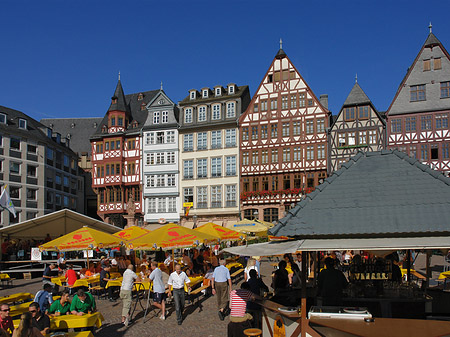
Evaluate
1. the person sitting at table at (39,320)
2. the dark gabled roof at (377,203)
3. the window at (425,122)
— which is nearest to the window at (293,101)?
the window at (425,122)

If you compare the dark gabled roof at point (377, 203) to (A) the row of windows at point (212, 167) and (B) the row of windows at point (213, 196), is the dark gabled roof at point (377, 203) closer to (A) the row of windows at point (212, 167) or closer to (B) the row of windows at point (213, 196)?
(B) the row of windows at point (213, 196)

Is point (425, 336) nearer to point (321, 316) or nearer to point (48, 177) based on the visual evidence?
point (321, 316)

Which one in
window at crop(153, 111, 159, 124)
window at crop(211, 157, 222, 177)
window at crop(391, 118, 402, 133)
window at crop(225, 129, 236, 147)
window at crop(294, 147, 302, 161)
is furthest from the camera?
window at crop(153, 111, 159, 124)

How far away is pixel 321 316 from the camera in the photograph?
7234 millimetres

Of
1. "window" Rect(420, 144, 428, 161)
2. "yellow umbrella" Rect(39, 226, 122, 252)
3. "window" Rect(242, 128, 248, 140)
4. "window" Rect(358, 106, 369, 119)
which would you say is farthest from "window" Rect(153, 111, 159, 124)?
"yellow umbrella" Rect(39, 226, 122, 252)

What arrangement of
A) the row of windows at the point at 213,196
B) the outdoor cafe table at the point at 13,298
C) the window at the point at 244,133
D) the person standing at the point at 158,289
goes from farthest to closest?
the row of windows at the point at 213,196 → the window at the point at 244,133 → the person standing at the point at 158,289 → the outdoor cafe table at the point at 13,298

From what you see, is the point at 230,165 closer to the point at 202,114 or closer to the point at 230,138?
the point at 230,138

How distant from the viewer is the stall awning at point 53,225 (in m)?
24.2

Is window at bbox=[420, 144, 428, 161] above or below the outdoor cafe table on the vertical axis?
above

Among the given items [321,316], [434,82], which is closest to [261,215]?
[434,82]

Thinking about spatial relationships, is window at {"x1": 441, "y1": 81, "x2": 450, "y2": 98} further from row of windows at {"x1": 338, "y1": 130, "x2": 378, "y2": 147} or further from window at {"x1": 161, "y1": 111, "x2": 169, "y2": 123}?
window at {"x1": 161, "y1": 111, "x2": 169, "y2": 123}

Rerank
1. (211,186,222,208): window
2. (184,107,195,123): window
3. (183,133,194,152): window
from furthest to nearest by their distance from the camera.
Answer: (184,107,195,123): window
(183,133,194,152): window
(211,186,222,208): window

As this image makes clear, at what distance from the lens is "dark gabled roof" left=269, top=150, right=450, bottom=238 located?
7.44m

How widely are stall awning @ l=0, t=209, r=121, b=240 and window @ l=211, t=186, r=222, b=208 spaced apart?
1671 centimetres
